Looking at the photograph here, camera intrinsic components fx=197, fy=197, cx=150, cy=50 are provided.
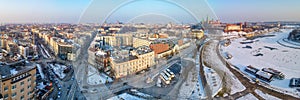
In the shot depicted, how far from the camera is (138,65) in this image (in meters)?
3.65

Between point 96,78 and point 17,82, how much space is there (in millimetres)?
1344

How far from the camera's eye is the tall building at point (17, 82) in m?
2.45

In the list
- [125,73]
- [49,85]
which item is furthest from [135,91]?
[49,85]

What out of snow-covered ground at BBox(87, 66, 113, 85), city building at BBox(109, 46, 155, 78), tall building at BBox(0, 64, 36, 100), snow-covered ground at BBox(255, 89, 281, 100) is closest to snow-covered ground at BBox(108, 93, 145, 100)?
city building at BBox(109, 46, 155, 78)

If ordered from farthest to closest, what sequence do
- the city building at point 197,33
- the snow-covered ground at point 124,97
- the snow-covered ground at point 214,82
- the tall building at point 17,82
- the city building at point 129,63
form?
the city building at point 197,33 < the snow-covered ground at point 214,82 < the city building at point 129,63 < the snow-covered ground at point 124,97 < the tall building at point 17,82

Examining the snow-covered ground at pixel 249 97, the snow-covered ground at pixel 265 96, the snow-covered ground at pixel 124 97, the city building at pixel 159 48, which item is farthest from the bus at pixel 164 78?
the snow-covered ground at pixel 265 96

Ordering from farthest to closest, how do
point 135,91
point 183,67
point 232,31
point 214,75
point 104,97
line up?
point 232,31, point 214,75, point 183,67, point 135,91, point 104,97

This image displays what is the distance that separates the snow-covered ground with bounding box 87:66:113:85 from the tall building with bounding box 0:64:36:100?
90cm

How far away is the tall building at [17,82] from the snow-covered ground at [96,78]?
2.94 ft

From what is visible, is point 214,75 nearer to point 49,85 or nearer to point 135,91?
point 135,91

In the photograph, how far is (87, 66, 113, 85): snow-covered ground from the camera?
3573 mm

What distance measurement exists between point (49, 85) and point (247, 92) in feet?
12.5

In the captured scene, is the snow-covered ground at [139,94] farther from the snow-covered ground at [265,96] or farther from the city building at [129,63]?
the snow-covered ground at [265,96]

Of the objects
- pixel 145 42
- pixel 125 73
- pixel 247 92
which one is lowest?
pixel 247 92
